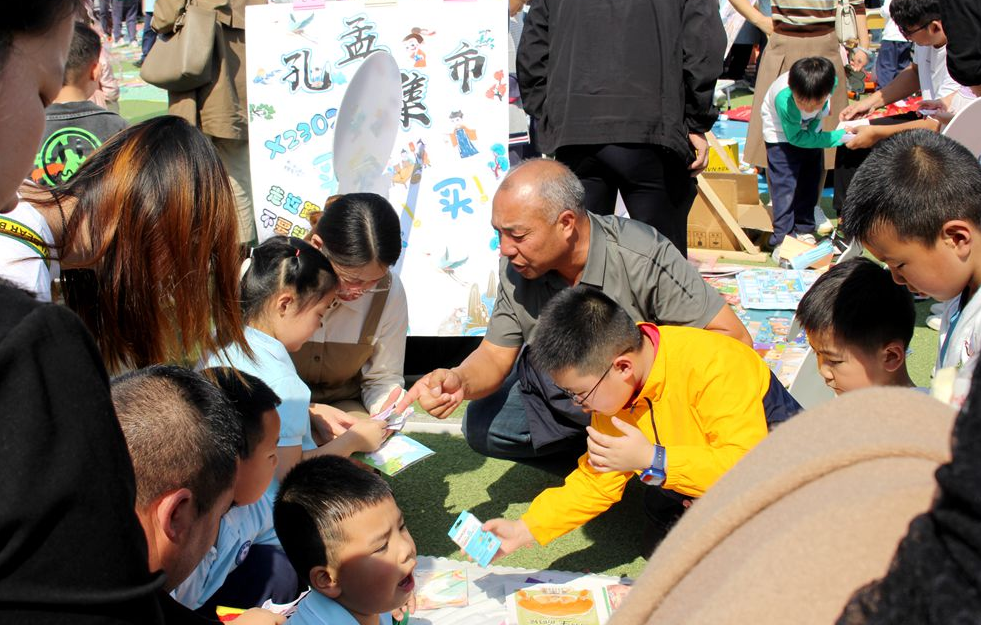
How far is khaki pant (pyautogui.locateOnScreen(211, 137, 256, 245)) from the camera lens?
4.98m

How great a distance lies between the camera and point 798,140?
5285mm

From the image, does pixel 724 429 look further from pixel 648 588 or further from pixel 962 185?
pixel 648 588

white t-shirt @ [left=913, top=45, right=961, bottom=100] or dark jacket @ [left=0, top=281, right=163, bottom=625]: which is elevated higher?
white t-shirt @ [left=913, top=45, right=961, bottom=100]

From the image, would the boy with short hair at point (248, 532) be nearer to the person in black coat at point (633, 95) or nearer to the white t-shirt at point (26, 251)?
the white t-shirt at point (26, 251)

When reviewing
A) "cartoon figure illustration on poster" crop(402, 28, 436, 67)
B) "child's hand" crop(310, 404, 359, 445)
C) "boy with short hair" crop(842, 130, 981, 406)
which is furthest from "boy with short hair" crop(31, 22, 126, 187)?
"boy with short hair" crop(842, 130, 981, 406)

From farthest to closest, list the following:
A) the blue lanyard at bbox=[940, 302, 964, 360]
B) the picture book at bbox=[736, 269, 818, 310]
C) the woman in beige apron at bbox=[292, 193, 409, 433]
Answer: the picture book at bbox=[736, 269, 818, 310]
the woman in beige apron at bbox=[292, 193, 409, 433]
the blue lanyard at bbox=[940, 302, 964, 360]

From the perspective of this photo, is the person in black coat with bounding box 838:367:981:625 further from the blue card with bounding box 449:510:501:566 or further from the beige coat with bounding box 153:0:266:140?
the beige coat with bounding box 153:0:266:140

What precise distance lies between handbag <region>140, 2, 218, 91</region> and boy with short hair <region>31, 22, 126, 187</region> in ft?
3.58

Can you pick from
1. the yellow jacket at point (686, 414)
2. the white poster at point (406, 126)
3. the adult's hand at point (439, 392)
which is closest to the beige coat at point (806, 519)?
the yellow jacket at point (686, 414)

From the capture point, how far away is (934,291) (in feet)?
6.95

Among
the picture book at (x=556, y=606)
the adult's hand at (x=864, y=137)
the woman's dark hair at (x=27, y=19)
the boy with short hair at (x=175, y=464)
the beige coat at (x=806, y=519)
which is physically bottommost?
the picture book at (x=556, y=606)

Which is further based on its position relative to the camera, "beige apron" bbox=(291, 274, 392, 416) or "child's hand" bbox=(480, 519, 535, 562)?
"beige apron" bbox=(291, 274, 392, 416)

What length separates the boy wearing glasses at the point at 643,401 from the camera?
89.9 inches

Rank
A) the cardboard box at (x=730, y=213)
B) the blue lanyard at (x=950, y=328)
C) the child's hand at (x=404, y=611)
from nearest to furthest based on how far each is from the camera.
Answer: the blue lanyard at (x=950, y=328)
the child's hand at (x=404, y=611)
the cardboard box at (x=730, y=213)
